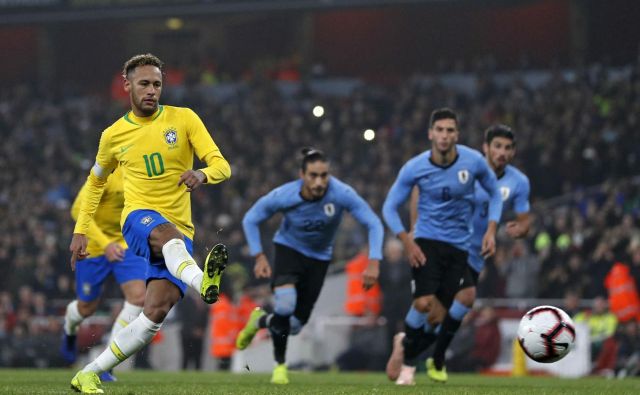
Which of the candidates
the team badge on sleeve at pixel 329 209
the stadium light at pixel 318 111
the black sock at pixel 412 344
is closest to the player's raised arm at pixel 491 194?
the black sock at pixel 412 344

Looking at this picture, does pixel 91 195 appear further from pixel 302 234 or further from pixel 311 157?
pixel 302 234

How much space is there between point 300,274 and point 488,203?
6.28 ft

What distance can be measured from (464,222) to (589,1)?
20.1 m

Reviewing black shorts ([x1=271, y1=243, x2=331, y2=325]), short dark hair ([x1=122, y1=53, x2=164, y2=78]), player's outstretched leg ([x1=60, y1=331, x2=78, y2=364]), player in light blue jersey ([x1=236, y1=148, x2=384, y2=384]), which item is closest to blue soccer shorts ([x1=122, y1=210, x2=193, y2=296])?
short dark hair ([x1=122, y1=53, x2=164, y2=78])

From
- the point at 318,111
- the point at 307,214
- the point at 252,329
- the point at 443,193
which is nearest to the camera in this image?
the point at 443,193

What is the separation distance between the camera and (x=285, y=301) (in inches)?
431

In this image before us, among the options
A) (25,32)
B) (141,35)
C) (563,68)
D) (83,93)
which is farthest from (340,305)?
(25,32)

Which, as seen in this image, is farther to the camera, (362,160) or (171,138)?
(362,160)

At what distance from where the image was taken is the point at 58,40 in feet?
119

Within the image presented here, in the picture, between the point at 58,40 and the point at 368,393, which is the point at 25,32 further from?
the point at 368,393

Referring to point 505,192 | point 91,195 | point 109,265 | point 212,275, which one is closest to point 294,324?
point 109,265

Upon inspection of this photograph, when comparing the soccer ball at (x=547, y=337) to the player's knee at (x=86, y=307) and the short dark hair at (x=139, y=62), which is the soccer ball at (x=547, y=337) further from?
the player's knee at (x=86, y=307)

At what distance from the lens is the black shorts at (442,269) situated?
10.3 meters

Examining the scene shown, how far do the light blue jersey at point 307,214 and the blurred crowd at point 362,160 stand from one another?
679 cm
